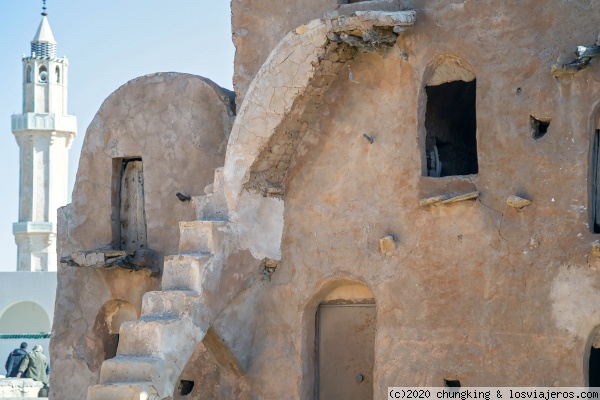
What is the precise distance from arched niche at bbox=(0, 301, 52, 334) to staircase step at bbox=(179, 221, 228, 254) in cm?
2767

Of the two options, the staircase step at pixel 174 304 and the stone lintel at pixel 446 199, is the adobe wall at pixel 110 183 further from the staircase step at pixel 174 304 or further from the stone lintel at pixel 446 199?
the stone lintel at pixel 446 199

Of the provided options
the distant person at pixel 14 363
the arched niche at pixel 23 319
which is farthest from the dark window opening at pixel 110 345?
the arched niche at pixel 23 319

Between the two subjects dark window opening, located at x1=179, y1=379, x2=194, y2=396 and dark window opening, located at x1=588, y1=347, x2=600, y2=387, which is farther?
dark window opening, located at x1=179, y1=379, x2=194, y2=396

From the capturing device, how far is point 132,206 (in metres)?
16.2

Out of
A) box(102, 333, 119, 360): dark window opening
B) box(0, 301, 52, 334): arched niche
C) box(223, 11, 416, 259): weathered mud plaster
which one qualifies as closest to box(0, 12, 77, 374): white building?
box(0, 301, 52, 334): arched niche

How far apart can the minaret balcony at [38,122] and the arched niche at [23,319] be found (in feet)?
45.8

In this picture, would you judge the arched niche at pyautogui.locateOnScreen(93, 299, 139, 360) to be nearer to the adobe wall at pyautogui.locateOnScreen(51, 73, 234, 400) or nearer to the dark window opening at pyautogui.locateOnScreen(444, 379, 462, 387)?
the adobe wall at pyautogui.locateOnScreen(51, 73, 234, 400)

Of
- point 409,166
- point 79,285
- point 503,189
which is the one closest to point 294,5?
point 409,166

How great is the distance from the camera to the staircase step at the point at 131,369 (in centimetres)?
1208

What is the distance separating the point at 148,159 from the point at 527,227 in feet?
19.1

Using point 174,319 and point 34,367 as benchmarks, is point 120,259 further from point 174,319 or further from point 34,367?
point 34,367

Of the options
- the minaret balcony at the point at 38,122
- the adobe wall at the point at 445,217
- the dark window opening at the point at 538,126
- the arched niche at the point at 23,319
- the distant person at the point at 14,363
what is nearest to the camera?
the adobe wall at the point at 445,217

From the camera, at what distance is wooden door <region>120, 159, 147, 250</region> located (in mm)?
16062

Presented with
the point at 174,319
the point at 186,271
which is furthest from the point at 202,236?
the point at 174,319
